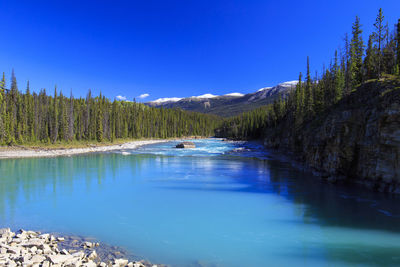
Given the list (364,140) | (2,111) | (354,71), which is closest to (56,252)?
(364,140)

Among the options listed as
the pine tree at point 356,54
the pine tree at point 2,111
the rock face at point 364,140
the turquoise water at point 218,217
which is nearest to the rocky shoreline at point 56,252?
the turquoise water at point 218,217

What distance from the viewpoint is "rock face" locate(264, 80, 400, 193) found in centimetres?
1812

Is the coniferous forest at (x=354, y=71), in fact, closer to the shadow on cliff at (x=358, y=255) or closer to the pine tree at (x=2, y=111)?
the shadow on cliff at (x=358, y=255)

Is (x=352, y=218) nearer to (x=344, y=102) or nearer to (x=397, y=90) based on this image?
(x=397, y=90)

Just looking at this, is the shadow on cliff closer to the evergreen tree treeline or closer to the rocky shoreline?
the rocky shoreline

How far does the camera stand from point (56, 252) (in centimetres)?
876

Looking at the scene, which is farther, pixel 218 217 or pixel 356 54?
pixel 356 54

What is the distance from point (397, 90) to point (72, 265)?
75.7ft

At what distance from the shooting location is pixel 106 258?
895 cm

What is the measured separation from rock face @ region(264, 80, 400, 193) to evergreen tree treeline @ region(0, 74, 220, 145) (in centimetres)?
5875

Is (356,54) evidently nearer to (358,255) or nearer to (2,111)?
(358,255)

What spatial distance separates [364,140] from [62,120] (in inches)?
2691

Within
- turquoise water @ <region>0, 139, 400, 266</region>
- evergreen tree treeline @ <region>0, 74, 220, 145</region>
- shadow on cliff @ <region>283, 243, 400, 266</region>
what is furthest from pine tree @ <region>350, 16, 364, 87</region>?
evergreen tree treeline @ <region>0, 74, 220, 145</region>

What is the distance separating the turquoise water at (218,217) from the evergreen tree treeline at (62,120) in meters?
42.9
